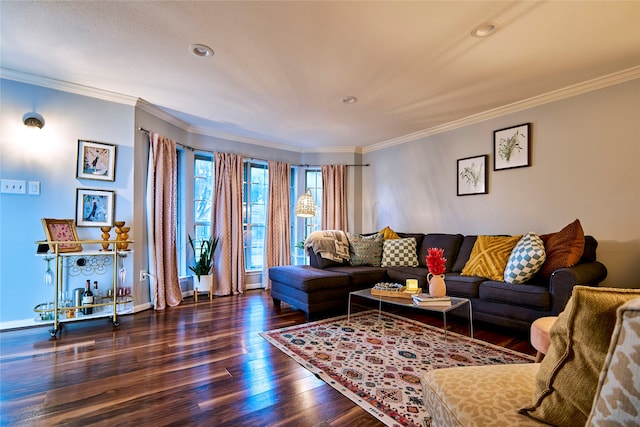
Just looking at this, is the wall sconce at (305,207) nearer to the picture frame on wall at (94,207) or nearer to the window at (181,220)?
the window at (181,220)

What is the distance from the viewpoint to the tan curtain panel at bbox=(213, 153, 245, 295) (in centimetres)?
461

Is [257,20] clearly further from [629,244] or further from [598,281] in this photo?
[629,244]

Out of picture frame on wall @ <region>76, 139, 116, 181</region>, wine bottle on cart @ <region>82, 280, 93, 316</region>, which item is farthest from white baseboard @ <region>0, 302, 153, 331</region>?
picture frame on wall @ <region>76, 139, 116, 181</region>

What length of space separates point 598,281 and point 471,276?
1.02m

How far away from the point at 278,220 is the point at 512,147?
350 centimetres

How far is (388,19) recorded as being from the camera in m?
2.10

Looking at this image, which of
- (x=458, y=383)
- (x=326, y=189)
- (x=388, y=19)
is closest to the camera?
(x=458, y=383)

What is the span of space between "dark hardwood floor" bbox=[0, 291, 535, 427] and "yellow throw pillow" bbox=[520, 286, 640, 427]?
3.50 feet

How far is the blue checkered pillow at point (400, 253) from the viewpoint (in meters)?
4.09

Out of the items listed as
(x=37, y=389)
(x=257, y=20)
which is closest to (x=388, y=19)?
(x=257, y=20)

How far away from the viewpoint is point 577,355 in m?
0.73

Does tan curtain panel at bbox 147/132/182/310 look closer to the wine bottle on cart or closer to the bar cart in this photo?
the bar cart

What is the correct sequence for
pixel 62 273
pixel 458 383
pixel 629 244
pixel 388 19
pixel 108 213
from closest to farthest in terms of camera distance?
pixel 458 383, pixel 388 19, pixel 629 244, pixel 62 273, pixel 108 213

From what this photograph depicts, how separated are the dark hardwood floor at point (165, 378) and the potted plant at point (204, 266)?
1.00 m
